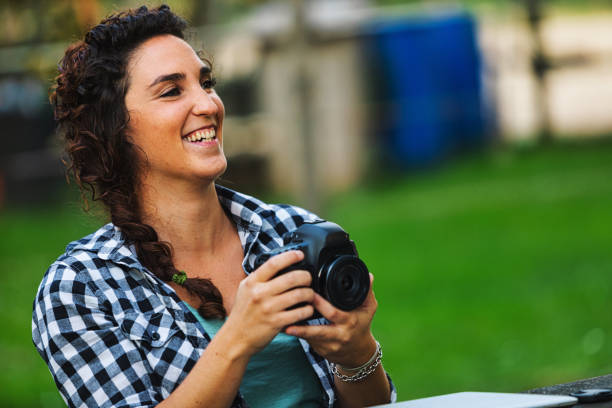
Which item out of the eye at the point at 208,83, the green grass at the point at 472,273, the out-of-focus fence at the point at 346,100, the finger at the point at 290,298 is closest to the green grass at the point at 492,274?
the green grass at the point at 472,273

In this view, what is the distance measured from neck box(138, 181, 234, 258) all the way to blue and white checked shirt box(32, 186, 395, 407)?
18cm

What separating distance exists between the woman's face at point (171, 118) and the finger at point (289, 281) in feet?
1.77

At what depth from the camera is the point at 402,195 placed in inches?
425

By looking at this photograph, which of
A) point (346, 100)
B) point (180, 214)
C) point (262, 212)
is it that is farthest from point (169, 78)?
point (346, 100)

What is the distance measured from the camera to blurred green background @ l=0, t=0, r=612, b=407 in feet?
18.3

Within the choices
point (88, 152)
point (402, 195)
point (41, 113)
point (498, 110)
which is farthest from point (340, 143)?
point (88, 152)

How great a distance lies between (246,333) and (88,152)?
0.84 metres

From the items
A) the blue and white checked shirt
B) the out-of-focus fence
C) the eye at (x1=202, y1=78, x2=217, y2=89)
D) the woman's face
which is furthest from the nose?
the out-of-focus fence

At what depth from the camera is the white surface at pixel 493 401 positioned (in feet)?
6.64

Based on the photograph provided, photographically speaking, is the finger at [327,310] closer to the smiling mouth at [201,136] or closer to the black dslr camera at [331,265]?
the black dslr camera at [331,265]

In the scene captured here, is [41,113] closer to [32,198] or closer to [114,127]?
[32,198]

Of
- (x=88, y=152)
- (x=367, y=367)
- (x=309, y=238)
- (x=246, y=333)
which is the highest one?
(x=88, y=152)

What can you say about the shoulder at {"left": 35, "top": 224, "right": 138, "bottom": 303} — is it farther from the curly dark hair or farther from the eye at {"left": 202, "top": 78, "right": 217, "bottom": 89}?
the eye at {"left": 202, "top": 78, "right": 217, "bottom": 89}

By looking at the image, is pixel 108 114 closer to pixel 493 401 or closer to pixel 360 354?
pixel 360 354
